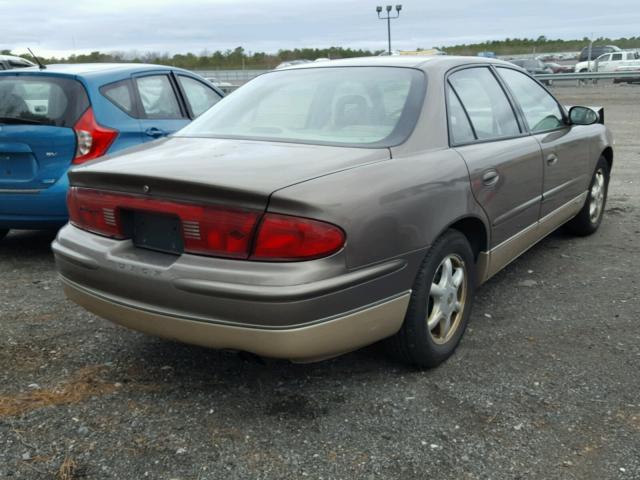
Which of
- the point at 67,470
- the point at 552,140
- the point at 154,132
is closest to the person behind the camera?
the point at 67,470

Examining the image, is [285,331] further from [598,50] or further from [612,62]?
[598,50]

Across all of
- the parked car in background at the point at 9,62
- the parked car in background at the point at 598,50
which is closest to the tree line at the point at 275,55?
the parked car in background at the point at 598,50

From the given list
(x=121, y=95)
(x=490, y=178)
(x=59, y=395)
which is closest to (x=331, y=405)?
(x=59, y=395)

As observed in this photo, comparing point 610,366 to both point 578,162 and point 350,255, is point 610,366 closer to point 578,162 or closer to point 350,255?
point 350,255

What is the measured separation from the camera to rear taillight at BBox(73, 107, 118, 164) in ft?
15.8

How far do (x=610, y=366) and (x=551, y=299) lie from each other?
0.99 meters

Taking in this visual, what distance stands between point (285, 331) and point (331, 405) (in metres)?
0.61

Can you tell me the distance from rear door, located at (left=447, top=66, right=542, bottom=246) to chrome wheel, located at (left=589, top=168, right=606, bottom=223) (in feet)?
5.24

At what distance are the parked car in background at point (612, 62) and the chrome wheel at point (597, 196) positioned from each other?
95.0 feet

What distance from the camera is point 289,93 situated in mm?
3645

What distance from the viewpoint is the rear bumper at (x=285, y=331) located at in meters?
2.50

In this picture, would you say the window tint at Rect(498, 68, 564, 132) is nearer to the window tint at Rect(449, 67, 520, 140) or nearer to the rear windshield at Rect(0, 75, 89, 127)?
the window tint at Rect(449, 67, 520, 140)

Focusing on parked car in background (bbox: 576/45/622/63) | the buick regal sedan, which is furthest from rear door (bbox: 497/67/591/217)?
parked car in background (bbox: 576/45/622/63)

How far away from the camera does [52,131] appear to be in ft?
15.7
